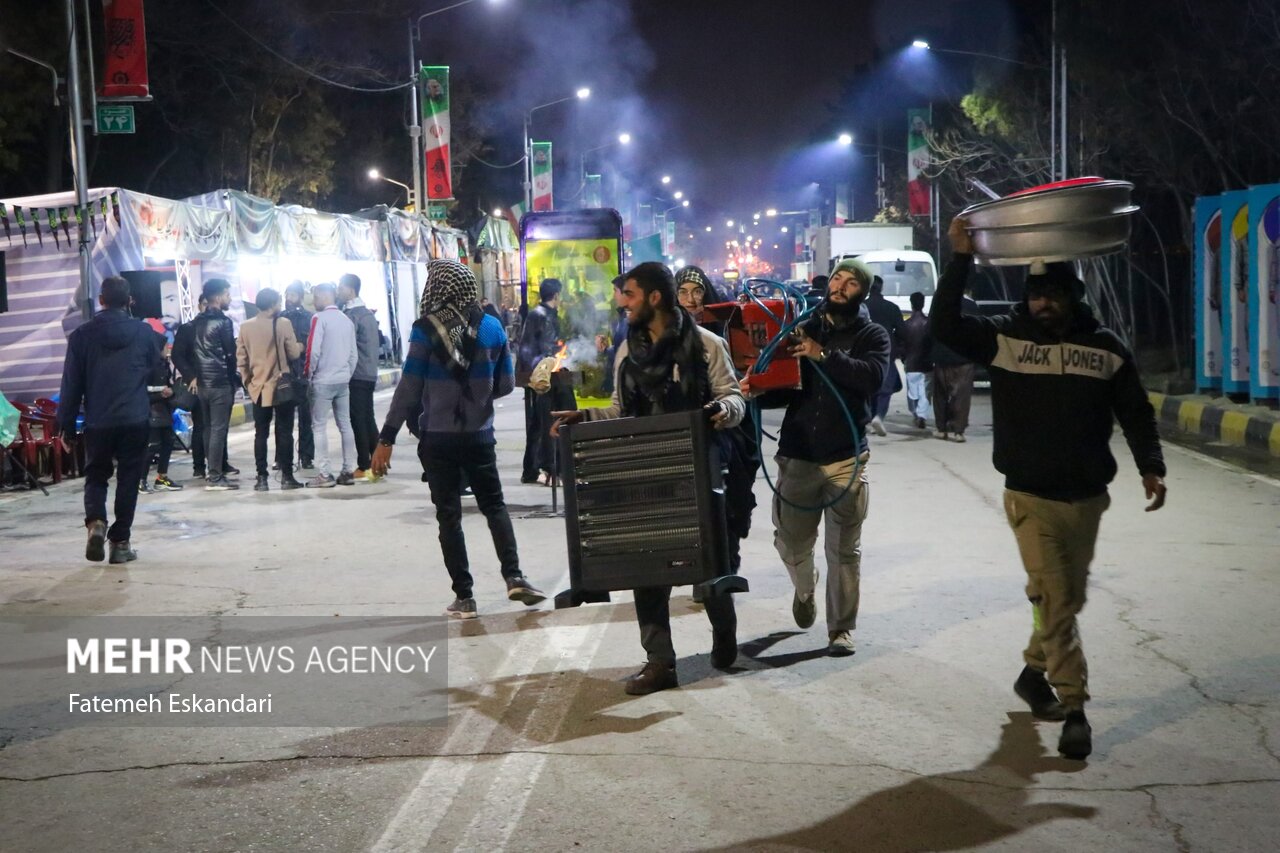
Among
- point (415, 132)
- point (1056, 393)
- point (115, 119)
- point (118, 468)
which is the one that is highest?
point (415, 132)

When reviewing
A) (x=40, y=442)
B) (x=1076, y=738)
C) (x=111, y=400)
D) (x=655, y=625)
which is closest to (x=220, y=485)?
(x=40, y=442)

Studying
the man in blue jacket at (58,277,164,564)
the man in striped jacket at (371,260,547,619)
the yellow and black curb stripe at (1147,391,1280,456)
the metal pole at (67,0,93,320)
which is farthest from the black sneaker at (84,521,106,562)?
the yellow and black curb stripe at (1147,391,1280,456)

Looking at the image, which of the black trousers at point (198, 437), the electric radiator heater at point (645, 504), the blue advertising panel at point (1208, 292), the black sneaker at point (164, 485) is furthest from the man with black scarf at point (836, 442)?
the blue advertising panel at point (1208, 292)

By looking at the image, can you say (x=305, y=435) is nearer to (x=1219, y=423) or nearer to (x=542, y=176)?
(x=1219, y=423)

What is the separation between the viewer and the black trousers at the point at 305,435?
14189 mm

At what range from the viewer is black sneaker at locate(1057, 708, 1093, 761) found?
4961 mm

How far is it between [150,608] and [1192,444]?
12.1 m

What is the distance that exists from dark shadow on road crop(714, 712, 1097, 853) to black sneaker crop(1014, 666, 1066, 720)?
46cm

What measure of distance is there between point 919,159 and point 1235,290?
81.0ft

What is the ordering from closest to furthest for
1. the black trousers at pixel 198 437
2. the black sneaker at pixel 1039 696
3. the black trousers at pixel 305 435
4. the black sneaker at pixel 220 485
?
the black sneaker at pixel 1039 696
the black sneaker at pixel 220 485
the black trousers at pixel 198 437
the black trousers at pixel 305 435

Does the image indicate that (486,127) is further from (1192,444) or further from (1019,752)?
(1019,752)

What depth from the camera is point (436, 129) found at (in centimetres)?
3231

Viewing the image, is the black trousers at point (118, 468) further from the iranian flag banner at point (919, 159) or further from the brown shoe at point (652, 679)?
the iranian flag banner at point (919, 159)

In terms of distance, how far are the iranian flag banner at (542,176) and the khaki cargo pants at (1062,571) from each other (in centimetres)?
4470
